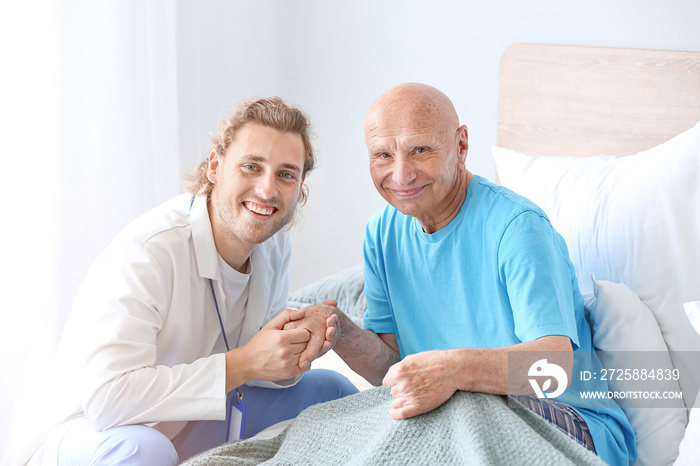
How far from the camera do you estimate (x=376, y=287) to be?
1691mm

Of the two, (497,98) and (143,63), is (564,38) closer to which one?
(497,98)

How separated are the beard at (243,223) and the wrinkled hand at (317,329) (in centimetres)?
21

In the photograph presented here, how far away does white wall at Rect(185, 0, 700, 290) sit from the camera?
2.47 m

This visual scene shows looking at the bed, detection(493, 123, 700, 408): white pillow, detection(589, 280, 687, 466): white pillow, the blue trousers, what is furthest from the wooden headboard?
the blue trousers

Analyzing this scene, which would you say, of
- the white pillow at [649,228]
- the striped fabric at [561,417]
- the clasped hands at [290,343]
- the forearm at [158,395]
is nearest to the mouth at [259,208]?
the clasped hands at [290,343]

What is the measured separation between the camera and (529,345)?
Result: 125 cm

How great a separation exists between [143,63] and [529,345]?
1.62 metres

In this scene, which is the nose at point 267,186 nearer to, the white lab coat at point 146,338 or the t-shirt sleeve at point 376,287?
the white lab coat at point 146,338

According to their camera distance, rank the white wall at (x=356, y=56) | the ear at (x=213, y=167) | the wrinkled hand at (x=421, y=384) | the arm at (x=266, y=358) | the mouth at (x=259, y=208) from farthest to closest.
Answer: the white wall at (x=356, y=56), the ear at (x=213, y=167), the mouth at (x=259, y=208), the arm at (x=266, y=358), the wrinkled hand at (x=421, y=384)

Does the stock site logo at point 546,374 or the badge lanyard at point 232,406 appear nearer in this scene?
the stock site logo at point 546,374

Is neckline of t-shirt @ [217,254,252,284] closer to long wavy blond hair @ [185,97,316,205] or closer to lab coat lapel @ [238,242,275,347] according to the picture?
lab coat lapel @ [238,242,275,347]

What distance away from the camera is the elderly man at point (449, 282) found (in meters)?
1.22

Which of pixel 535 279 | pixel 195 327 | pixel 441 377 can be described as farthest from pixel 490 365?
pixel 195 327

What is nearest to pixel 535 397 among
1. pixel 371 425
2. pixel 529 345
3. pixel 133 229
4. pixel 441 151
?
pixel 529 345
